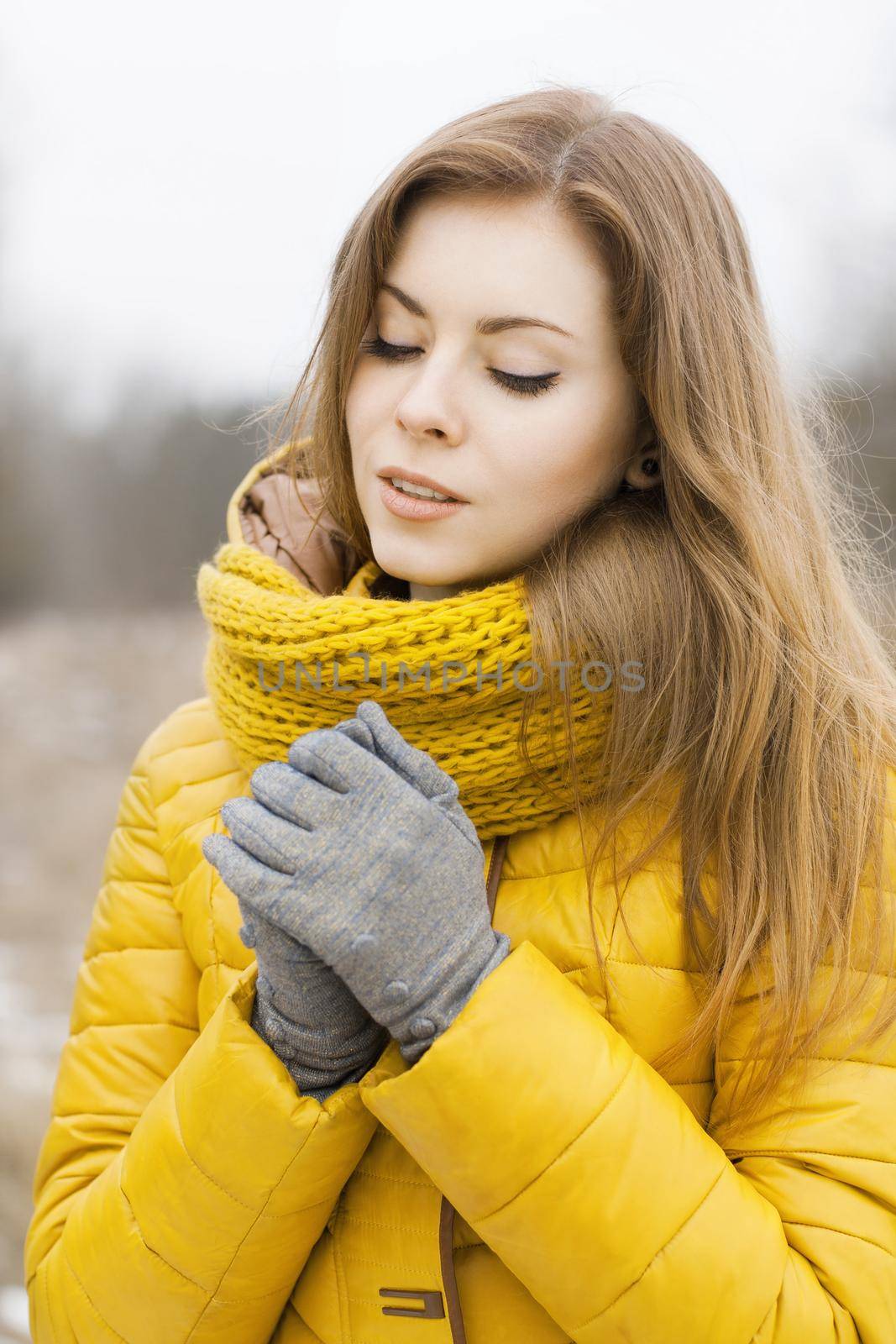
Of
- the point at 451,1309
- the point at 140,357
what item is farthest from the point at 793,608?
the point at 140,357

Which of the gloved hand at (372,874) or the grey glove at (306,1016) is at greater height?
the gloved hand at (372,874)

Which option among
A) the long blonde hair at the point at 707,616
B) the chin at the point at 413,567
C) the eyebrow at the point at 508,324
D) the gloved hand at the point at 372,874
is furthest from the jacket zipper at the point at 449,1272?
the eyebrow at the point at 508,324

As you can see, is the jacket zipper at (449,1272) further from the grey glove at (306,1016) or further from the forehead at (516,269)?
the forehead at (516,269)

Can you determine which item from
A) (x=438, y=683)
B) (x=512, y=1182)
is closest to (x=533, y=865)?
(x=438, y=683)

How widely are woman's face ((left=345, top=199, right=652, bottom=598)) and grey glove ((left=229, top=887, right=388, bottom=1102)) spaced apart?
1.36 feet

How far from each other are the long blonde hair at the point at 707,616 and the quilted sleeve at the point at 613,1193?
0.11 meters

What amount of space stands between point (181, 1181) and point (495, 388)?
0.86 m

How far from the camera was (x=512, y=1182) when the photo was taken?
88cm

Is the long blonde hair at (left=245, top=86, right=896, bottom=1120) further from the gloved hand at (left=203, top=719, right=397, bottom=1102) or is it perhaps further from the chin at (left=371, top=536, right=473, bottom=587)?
the gloved hand at (left=203, top=719, right=397, bottom=1102)

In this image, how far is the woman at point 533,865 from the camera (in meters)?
0.88

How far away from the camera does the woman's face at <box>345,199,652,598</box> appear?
3.56ft

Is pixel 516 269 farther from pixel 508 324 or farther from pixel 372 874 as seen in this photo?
pixel 372 874

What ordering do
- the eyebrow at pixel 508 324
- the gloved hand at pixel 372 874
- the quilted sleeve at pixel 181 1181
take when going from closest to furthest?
the gloved hand at pixel 372 874 → the quilted sleeve at pixel 181 1181 → the eyebrow at pixel 508 324

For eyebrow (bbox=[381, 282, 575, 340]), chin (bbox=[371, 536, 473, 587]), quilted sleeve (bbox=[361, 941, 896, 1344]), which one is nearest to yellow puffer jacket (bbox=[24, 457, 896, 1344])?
quilted sleeve (bbox=[361, 941, 896, 1344])
